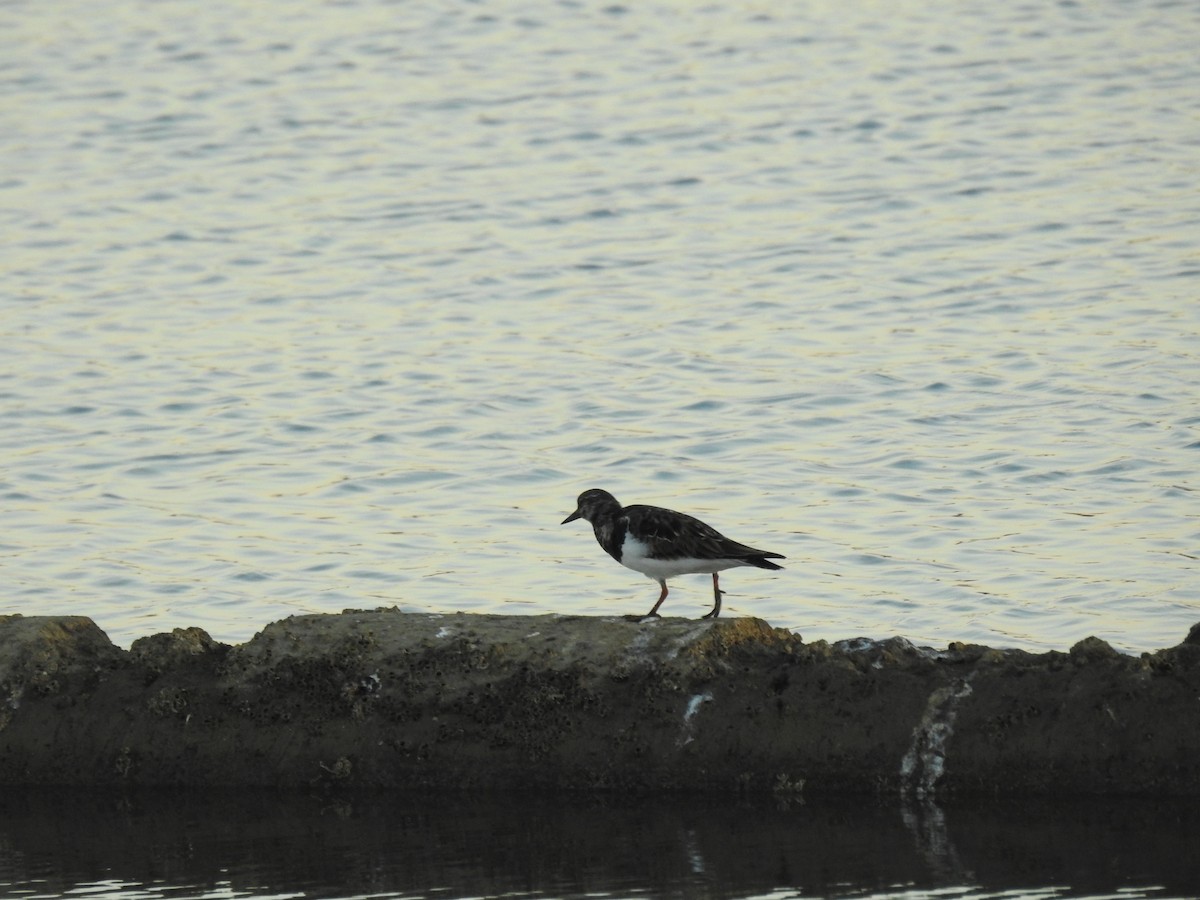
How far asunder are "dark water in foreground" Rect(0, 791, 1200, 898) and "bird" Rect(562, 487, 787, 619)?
5.01 ft

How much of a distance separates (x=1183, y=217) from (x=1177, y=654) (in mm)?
18029

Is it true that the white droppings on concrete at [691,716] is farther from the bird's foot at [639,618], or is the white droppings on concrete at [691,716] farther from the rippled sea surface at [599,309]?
the rippled sea surface at [599,309]

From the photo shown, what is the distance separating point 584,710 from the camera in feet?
37.9

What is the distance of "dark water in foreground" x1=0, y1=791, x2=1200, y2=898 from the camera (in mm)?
10438

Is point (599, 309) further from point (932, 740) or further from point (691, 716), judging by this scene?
point (932, 740)

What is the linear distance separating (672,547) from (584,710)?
1.39m

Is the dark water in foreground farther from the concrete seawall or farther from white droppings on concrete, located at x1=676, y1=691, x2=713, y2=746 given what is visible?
white droppings on concrete, located at x1=676, y1=691, x2=713, y2=746

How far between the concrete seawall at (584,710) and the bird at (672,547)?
64 centimetres

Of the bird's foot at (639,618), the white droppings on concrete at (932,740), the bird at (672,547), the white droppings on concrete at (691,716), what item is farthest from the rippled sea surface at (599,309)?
the white droppings on concrete at (691,716)

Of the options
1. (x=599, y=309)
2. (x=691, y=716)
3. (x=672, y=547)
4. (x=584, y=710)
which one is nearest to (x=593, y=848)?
(x=584, y=710)

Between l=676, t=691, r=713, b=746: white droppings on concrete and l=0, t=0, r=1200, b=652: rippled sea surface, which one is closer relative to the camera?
l=676, t=691, r=713, b=746: white droppings on concrete

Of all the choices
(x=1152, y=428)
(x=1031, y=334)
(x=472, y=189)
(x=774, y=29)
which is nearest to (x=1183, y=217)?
(x=1031, y=334)

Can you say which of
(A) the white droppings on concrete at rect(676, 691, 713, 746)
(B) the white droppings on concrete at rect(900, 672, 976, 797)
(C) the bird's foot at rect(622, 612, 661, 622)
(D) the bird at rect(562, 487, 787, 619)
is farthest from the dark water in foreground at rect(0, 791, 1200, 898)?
(D) the bird at rect(562, 487, 787, 619)

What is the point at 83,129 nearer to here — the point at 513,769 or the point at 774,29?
the point at 774,29
